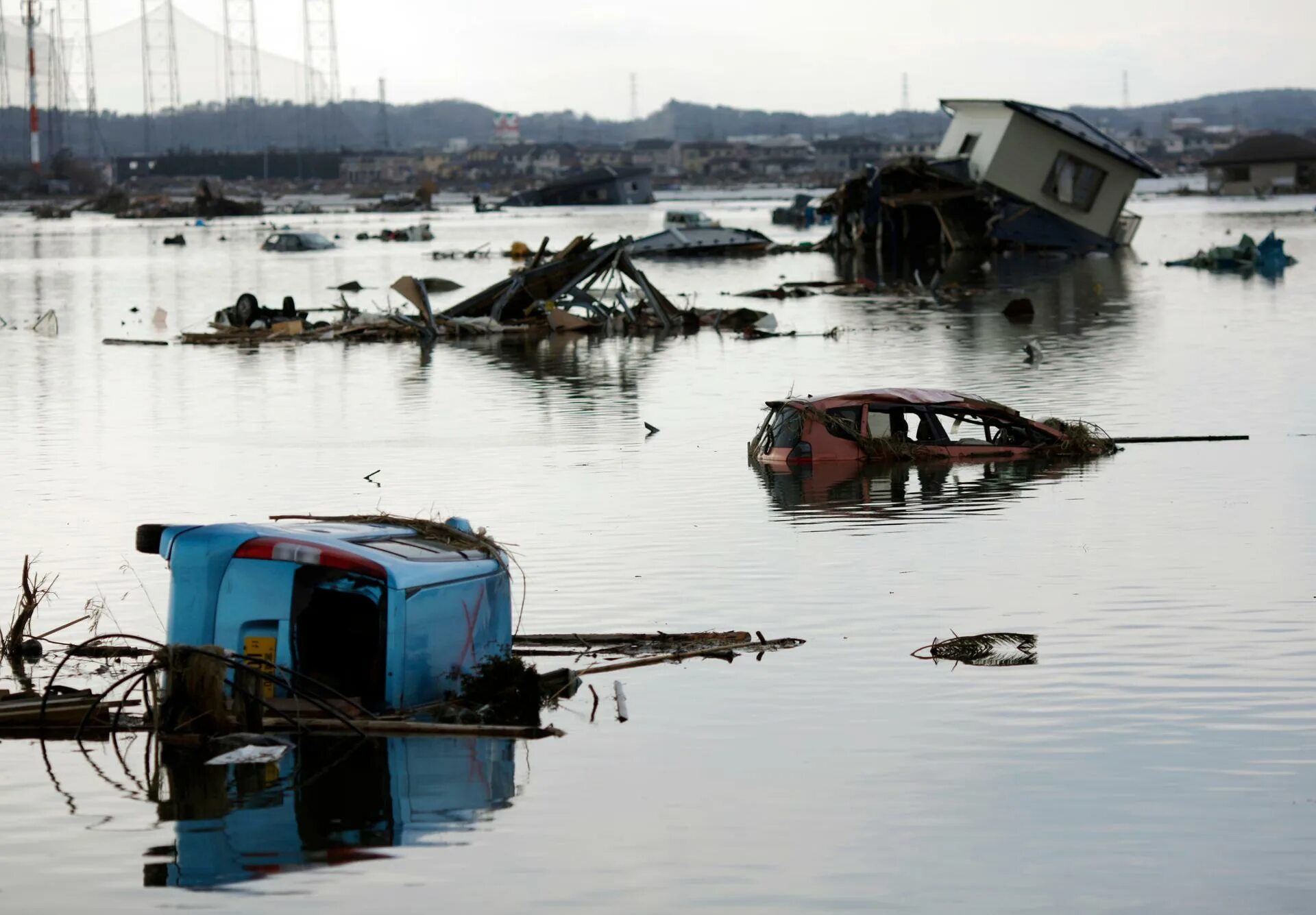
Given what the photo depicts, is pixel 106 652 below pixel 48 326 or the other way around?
below

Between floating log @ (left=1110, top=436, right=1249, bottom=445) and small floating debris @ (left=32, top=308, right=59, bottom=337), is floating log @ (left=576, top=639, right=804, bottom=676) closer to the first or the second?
floating log @ (left=1110, top=436, right=1249, bottom=445)

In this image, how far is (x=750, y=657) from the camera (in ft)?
50.3

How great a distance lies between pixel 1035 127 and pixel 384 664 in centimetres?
6770

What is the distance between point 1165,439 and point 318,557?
1907cm

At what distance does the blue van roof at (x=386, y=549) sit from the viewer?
12.4 metres

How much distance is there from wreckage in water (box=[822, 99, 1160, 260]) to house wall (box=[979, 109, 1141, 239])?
0.13ft

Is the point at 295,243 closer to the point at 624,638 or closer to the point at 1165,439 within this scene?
the point at 1165,439

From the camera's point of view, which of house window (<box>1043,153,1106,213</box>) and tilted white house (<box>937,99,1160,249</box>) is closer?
tilted white house (<box>937,99,1160,249</box>)

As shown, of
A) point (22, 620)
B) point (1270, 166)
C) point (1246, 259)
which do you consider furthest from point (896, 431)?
point (1270, 166)

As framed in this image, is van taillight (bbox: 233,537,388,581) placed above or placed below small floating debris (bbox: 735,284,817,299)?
below

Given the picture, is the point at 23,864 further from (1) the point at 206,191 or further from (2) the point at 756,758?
(1) the point at 206,191

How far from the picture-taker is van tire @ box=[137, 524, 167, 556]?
12680 mm

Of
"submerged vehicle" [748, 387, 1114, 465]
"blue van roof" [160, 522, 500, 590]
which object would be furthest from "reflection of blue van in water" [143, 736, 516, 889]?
"submerged vehicle" [748, 387, 1114, 465]

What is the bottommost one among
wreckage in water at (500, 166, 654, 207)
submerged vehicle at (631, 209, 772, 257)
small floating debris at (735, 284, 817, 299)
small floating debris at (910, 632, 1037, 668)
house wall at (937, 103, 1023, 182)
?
small floating debris at (910, 632, 1037, 668)
